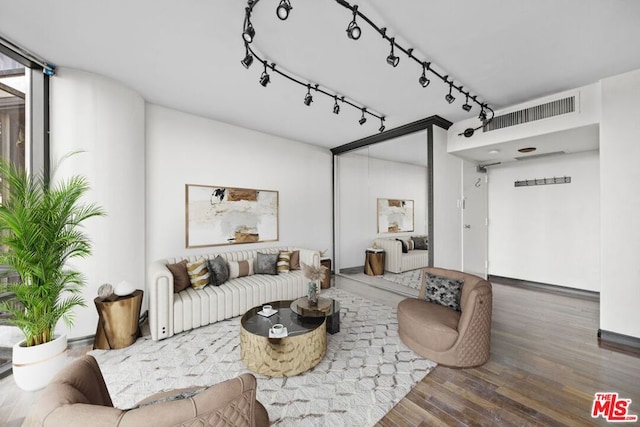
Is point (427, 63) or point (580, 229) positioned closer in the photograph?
point (427, 63)

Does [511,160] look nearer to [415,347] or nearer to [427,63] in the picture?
[427,63]

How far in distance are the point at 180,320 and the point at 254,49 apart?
2.94 meters

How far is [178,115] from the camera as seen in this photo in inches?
146

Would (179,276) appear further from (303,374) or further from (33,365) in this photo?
(303,374)

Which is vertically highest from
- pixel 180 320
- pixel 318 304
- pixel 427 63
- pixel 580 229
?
pixel 427 63

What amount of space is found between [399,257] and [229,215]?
10.3 ft

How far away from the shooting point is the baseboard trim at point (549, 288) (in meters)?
4.12

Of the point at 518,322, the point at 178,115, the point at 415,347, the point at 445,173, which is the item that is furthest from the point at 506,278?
the point at 178,115

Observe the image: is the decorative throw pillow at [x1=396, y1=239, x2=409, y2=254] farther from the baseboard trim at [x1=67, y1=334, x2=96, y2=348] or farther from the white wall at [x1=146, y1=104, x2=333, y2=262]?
the baseboard trim at [x1=67, y1=334, x2=96, y2=348]

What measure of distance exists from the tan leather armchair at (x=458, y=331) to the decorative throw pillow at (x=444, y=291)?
0.07 m

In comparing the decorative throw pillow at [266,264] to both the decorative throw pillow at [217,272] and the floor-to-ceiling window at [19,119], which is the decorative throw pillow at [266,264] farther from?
the floor-to-ceiling window at [19,119]

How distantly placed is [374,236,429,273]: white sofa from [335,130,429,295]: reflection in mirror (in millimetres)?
20

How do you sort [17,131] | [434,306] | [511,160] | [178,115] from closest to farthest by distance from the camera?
[17,131] → [434,306] → [178,115] → [511,160]

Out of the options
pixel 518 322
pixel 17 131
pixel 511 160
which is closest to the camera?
pixel 17 131
